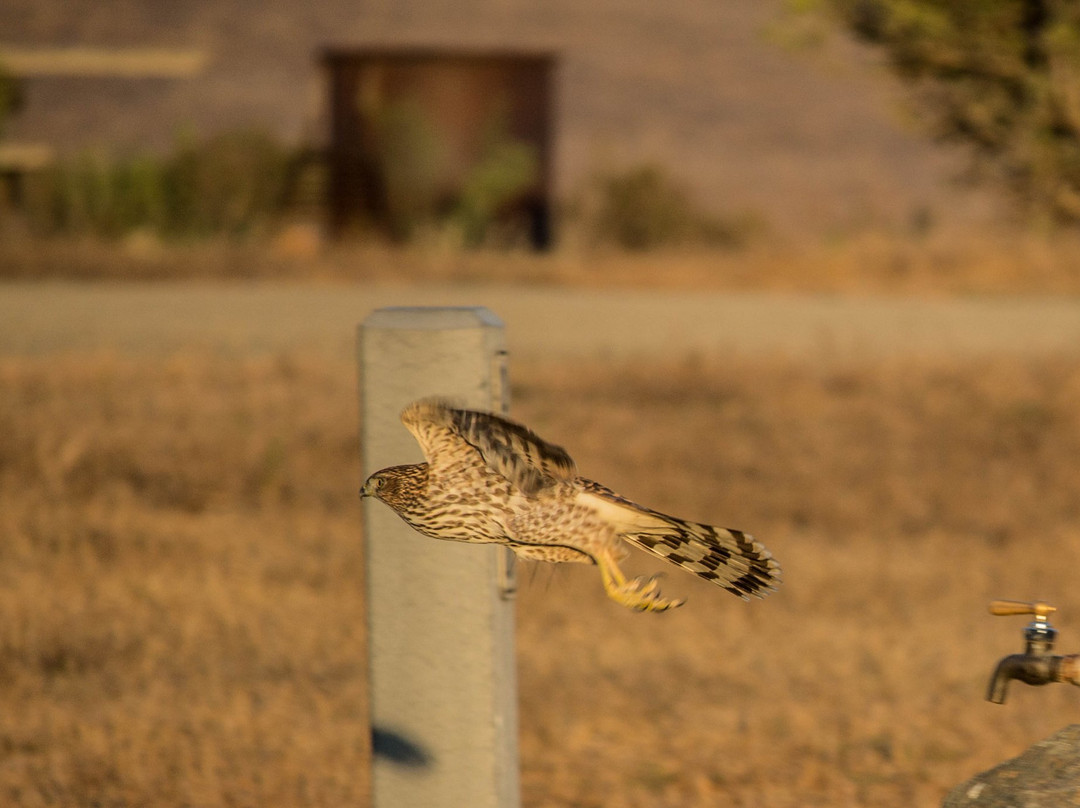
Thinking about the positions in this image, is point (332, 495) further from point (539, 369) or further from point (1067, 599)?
point (1067, 599)

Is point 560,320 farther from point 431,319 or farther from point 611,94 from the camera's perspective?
point 611,94

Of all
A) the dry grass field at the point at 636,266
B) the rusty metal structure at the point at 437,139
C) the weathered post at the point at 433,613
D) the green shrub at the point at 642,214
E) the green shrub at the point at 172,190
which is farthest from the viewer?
the rusty metal structure at the point at 437,139

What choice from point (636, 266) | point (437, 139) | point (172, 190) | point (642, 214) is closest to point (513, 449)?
point (636, 266)

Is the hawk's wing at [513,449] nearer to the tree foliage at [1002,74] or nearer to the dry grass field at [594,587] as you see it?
the dry grass field at [594,587]

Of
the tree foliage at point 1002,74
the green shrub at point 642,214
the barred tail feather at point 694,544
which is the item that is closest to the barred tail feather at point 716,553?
the barred tail feather at point 694,544

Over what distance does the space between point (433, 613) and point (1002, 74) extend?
661 centimetres

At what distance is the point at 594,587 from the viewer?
6824 mm

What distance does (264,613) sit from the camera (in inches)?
233

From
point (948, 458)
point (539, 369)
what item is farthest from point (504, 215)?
point (948, 458)

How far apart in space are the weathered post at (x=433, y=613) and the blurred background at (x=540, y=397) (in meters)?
1.12

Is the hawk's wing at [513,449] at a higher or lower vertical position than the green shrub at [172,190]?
lower

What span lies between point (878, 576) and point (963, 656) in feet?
3.55

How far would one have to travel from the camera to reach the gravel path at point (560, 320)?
10.7 metres

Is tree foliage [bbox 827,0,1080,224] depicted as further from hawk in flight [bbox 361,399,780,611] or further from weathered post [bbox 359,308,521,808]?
hawk in flight [bbox 361,399,780,611]
